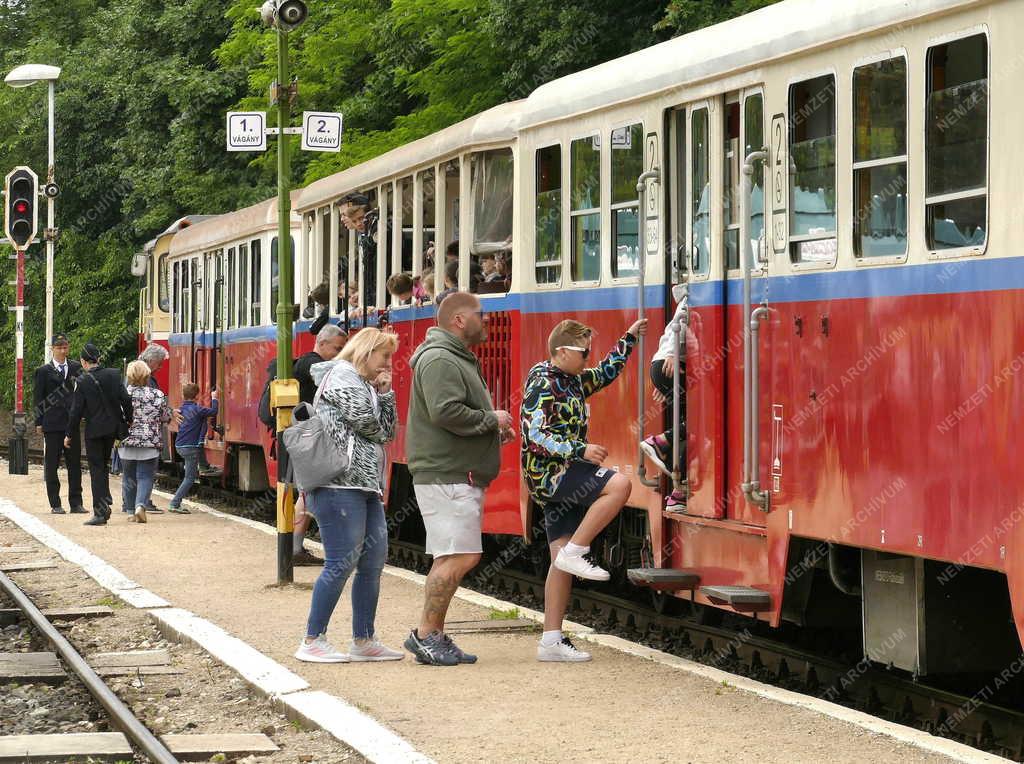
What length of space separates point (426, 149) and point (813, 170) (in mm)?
6221

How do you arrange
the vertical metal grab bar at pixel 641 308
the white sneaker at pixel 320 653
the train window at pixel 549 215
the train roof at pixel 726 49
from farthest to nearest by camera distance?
the train window at pixel 549 215
the vertical metal grab bar at pixel 641 308
the white sneaker at pixel 320 653
the train roof at pixel 726 49

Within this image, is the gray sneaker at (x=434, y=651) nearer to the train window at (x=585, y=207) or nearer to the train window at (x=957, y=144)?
the train window at (x=585, y=207)

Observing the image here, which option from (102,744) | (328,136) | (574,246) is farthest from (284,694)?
(328,136)

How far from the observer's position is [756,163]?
9688 mm

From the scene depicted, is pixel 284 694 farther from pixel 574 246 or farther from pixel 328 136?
pixel 328 136

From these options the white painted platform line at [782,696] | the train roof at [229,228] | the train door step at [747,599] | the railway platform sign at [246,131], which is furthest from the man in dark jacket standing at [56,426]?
the train door step at [747,599]

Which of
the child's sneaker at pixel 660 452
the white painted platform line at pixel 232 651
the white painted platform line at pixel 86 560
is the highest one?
the child's sneaker at pixel 660 452

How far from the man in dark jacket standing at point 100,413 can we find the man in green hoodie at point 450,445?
9806 millimetres

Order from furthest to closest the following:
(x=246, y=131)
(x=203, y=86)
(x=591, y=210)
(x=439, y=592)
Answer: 1. (x=203, y=86)
2. (x=246, y=131)
3. (x=591, y=210)
4. (x=439, y=592)

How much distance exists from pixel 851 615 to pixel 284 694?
3.09 meters

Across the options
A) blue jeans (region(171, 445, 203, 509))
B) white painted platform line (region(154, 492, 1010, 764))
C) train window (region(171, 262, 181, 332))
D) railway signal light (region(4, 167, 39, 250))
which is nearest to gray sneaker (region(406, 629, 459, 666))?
white painted platform line (region(154, 492, 1010, 764))

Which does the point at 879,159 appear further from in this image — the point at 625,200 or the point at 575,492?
the point at 625,200

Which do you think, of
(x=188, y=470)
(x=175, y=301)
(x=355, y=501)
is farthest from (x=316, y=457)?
(x=175, y=301)

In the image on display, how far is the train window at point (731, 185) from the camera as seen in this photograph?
10.1 meters
